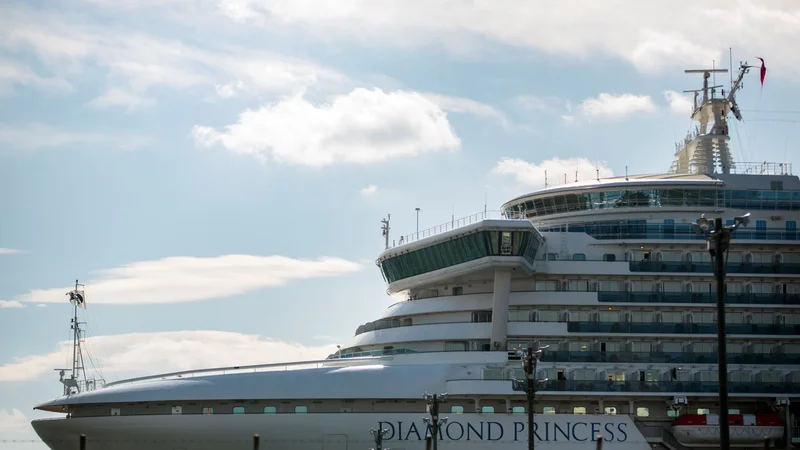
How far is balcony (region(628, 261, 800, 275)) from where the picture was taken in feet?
206

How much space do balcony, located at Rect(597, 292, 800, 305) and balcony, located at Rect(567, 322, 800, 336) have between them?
4.32ft

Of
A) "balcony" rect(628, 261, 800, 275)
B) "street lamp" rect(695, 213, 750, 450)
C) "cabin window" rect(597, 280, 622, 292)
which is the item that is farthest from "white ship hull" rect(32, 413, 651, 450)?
"street lamp" rect(695, 213, 750, 450)

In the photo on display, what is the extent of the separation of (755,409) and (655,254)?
410 inches

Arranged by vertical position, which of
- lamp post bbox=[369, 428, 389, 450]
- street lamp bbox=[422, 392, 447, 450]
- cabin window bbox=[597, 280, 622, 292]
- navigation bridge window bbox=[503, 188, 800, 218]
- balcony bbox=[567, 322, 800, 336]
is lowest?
lamp post bbox=[369, 428, 389, 450]

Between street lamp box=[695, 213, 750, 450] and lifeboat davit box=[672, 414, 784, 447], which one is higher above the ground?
street lamp box=[695, 213, 750, 450]

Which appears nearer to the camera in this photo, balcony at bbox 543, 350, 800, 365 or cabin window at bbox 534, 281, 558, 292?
balcony at bbox 543, 350, 800, 365

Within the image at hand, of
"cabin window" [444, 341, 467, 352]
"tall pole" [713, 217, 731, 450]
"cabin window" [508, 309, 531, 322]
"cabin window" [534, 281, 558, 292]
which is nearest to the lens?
"tall pole" [713, 217, 731, 450]

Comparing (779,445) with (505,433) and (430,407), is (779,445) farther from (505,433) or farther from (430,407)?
(430,407)

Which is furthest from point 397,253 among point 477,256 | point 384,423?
point 384,423

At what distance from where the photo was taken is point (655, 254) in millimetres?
63781

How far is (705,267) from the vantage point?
63156 mm

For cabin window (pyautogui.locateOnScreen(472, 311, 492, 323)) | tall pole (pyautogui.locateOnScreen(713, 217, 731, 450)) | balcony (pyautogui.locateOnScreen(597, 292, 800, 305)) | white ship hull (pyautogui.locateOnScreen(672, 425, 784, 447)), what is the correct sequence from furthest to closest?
balcony (pyautogui.locateOnScreen(597, 292, 800, 305)) → cabin window (pyautogui.locateOnScreen(472, 311, 492, 323)) → white ship hull (pyautogui.locateOnScreen(672, 425, 784, 447)) → tall pole (pyautogui.locateOnScreen(713, 217, 731, 450))

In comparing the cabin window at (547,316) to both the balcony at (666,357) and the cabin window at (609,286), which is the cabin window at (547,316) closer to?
the balcony at (666,357)

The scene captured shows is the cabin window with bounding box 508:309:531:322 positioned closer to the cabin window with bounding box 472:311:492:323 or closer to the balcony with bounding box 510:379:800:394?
the cabin window with bounding box 472:311:492:323
